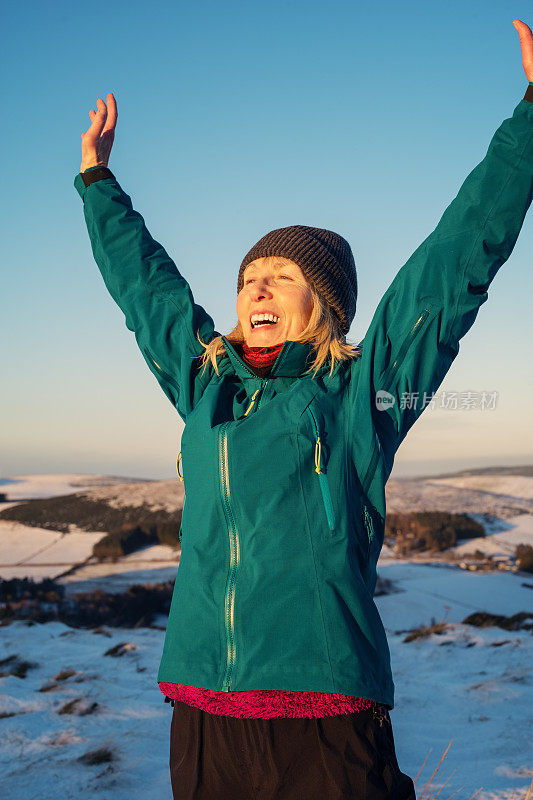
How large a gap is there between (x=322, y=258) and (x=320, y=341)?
1.15 feet

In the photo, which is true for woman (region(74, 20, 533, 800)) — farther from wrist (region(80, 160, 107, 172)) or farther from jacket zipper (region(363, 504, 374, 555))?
wrist (region(80, 160, 107, 172))

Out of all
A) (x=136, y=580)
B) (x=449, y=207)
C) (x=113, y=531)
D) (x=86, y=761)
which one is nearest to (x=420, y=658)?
(x=86, y=761)

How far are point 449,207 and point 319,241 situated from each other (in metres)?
0.53

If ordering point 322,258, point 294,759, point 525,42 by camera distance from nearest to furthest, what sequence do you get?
1. point 294,759
2. point 525,42
3. point 322,258

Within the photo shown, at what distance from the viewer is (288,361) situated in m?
1.69


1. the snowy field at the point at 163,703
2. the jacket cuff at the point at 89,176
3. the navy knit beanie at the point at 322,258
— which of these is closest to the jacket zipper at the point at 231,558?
the navy knit beanie at the point at 322,258

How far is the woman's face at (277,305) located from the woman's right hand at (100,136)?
78cm

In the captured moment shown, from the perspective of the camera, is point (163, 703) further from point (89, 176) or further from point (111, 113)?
point (111, 113)

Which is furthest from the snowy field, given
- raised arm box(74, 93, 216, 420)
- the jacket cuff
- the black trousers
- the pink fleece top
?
the jacket cuff

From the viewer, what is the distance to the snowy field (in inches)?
129

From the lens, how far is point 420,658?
5.49 m

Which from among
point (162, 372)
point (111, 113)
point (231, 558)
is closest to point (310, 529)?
point (231, 558)

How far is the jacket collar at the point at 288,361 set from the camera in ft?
5.51

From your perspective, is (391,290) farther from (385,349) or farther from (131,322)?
(131,322)
